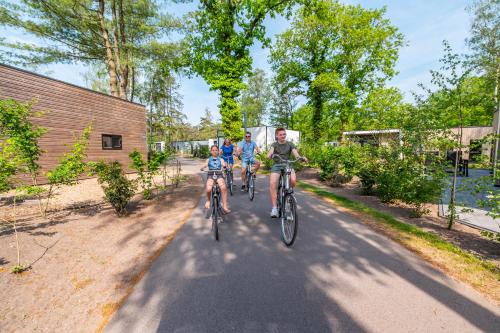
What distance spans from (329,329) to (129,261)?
3.06 m

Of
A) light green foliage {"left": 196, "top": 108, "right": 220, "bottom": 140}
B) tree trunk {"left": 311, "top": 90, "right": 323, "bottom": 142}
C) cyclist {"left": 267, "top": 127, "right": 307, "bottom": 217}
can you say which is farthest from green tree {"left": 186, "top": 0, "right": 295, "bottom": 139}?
light green foliage {"left": 196, "top": 108, "right": 220, "bottom": 140}

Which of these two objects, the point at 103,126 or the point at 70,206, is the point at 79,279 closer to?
the point at 70,206

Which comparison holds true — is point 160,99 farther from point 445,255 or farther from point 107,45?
point 445,255

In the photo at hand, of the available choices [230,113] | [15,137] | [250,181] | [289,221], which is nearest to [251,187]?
[250,181]

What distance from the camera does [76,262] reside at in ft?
10.8

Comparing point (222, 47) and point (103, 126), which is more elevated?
point (222, 47)

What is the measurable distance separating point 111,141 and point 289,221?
574 inches

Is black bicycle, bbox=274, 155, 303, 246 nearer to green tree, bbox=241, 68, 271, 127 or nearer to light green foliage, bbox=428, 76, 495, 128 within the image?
Result: light green foliage, bbox=428, 76, 495, 128

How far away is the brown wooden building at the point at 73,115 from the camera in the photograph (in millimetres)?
9695

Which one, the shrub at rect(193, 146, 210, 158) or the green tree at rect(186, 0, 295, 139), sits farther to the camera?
the shrub at rect(193, 146, 210, 158)

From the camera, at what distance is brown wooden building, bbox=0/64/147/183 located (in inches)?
382

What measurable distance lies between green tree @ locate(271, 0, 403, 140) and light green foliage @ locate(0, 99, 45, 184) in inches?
874

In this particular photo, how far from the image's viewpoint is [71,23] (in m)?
15.2

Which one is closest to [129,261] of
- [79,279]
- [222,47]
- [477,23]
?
[79,279]
